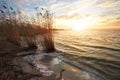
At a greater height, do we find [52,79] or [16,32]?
[16,32]

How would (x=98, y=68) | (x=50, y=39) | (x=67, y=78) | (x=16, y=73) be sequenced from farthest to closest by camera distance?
(x=50, y=39) → (x=98, y=68) → (x=67, y=78) → (x=16, y=73)

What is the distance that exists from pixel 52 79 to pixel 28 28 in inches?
178

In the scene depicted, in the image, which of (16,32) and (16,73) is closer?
(16,73)

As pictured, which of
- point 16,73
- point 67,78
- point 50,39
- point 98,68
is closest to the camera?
point 16,73

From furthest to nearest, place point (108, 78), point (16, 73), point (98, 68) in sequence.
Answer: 1. point (98, 68)
2. point (108, 78)
3. point (16, 73)

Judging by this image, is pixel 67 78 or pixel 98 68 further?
pixel 98 68

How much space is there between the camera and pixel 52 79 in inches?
108

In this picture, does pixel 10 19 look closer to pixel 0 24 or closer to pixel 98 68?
pixel 0 24

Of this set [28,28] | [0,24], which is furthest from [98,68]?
[0,24]

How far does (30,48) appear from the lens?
6227mm

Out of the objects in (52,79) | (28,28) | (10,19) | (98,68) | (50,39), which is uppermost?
(10,19)

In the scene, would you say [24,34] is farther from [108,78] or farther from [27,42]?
[108,78]

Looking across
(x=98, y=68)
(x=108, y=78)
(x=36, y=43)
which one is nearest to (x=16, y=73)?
(x=108, y=78)

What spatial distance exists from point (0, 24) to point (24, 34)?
139 cm
